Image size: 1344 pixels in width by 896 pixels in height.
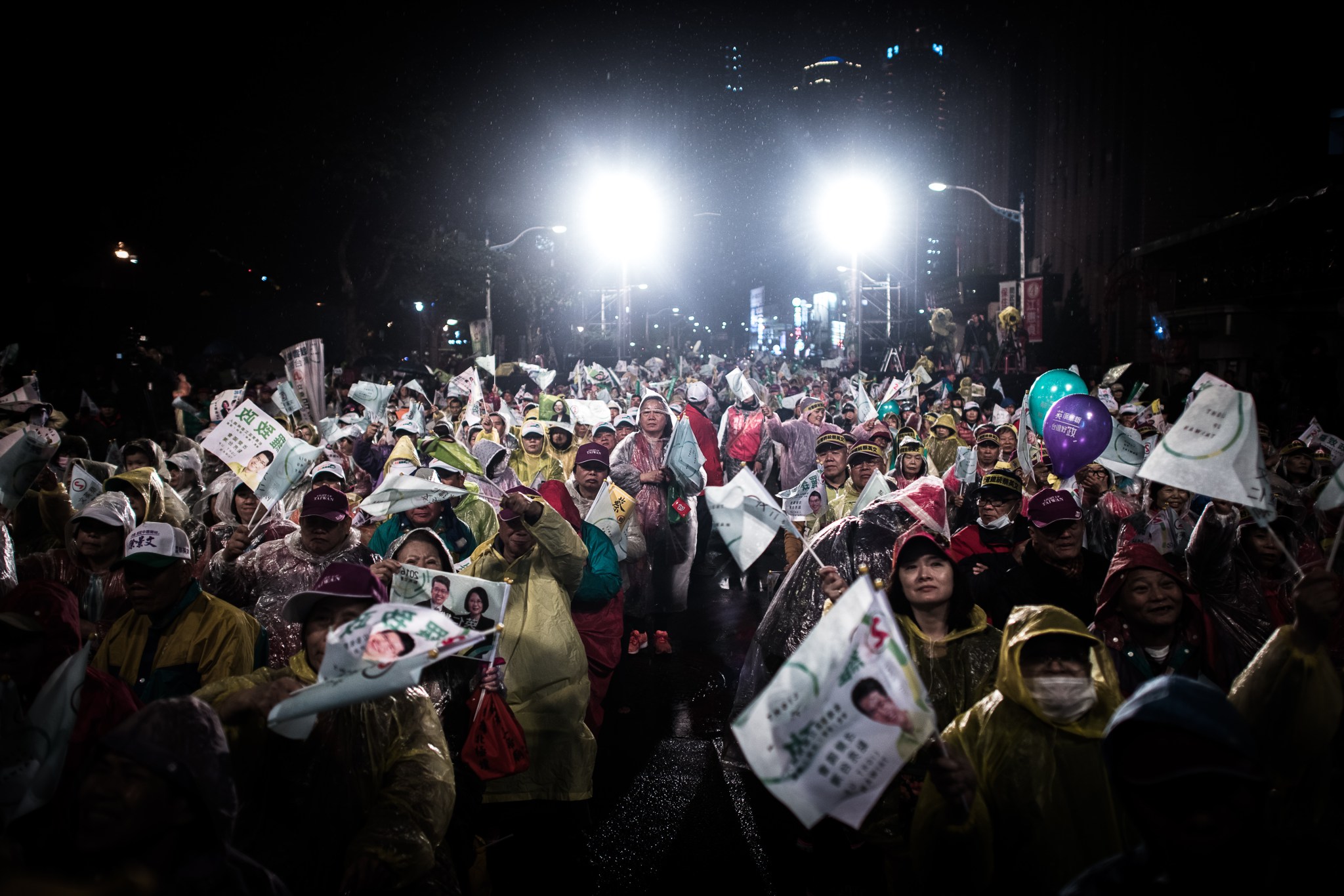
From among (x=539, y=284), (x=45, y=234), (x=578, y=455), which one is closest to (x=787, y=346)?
(x=539, y=284)

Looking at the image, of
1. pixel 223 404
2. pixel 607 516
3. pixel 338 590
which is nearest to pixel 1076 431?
pixel 607 516

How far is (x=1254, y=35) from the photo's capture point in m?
28.3

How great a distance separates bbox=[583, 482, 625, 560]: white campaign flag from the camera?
21.8ft

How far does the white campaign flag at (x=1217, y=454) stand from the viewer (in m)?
3.71

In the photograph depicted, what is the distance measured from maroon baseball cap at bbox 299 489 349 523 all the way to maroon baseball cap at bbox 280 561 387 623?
5.41ft

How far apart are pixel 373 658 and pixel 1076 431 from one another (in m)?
5.20

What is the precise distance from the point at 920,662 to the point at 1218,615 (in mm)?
1432

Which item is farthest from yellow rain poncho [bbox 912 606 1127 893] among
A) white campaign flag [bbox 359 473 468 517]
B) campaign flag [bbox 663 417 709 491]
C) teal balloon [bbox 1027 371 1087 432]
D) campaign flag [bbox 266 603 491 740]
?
campaign flag [bbox 663 417 709 491]

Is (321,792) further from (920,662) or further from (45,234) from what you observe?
(45,234)

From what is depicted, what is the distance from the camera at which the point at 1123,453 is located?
21.3 ft

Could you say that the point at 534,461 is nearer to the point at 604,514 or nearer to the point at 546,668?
the point at 604,514

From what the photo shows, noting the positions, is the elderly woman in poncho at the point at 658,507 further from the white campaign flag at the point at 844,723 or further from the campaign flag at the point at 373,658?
the white campaign flag at the point at 844,723

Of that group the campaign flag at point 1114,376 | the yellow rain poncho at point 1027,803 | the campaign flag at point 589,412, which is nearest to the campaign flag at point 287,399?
the campaign flag at point 589,412

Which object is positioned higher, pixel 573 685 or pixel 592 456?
pixel 592 456
